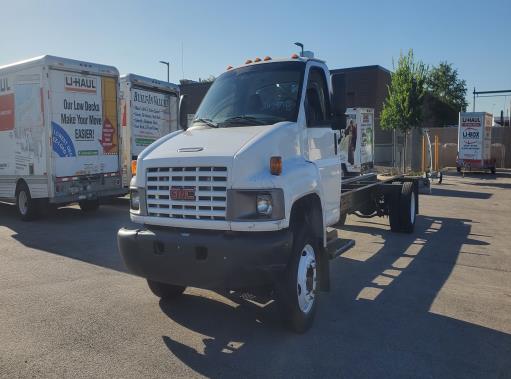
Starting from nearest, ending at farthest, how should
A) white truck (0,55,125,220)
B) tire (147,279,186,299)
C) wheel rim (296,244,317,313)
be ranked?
wheel rim (296,244,317,313)
tire (147,279,186,299)
white truck (0,55,125,220)

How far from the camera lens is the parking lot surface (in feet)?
13.7

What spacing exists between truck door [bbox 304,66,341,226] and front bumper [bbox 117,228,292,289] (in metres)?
1.34

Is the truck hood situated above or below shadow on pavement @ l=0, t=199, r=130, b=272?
above

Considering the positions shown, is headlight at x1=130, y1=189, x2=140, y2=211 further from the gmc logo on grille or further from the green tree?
the green tree

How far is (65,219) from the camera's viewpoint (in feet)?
39.8

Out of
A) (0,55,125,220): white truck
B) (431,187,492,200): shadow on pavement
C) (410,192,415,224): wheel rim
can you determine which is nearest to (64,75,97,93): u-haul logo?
(0,55,125,220): white truck

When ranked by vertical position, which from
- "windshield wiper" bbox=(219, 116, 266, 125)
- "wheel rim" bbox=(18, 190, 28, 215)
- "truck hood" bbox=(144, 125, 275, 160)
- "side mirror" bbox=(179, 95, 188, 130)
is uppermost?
"side mirror" bbox=(179, 95, 188, 130)

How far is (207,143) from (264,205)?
93 cm

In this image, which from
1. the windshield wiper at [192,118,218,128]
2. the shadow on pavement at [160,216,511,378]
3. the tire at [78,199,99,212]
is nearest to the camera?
the shadow on pavement at [160,216,511,378]

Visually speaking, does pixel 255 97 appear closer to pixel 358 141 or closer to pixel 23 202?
pixel 23 202

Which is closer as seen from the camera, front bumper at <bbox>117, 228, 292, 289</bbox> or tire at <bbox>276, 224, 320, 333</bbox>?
front bumper at <bbox>117, 228, 292, 289</bbox>

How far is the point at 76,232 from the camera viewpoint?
34.0 feet

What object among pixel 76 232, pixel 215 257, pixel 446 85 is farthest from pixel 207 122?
pixel 446 85

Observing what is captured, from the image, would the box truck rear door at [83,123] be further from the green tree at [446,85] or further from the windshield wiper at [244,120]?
the green tree at [446,85]
